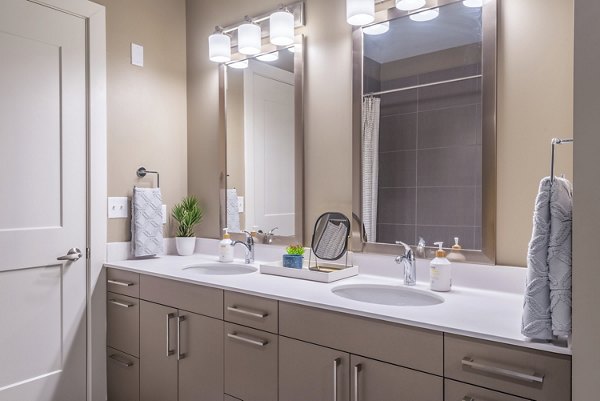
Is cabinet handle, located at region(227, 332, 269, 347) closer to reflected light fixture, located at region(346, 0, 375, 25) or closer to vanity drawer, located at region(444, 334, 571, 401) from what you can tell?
vanity drawer, located at region(444, 334, 571, 401)

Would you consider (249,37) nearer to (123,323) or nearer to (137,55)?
(137,55)

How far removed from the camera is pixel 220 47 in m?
2.45

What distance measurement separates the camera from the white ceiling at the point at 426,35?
1718 millimetres

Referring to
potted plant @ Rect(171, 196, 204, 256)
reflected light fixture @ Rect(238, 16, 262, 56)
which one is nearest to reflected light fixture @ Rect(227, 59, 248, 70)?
reflected light fixture @ Rect(238, 16, 262, 56)

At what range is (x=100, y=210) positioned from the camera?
2.34 metres

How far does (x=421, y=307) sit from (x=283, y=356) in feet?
1.73

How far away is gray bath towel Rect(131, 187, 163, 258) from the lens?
2.41 metres

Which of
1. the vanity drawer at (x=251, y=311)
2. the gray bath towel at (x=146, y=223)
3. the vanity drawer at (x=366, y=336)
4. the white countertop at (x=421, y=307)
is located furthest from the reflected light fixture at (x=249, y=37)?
the vanity drawer at (x=366, y=336)

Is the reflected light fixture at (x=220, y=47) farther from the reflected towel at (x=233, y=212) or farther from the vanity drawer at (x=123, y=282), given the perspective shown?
the vanity drawer at (x=123, y=282)

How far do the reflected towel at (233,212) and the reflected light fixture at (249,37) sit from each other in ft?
2.61

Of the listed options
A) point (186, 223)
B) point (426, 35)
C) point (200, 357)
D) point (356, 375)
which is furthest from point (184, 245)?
→ point (426, 35)

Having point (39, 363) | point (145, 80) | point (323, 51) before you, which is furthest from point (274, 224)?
point (39, 363)

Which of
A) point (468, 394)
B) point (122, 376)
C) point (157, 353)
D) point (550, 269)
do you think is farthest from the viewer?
point (122, 376)

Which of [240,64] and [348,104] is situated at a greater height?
[240,64]
